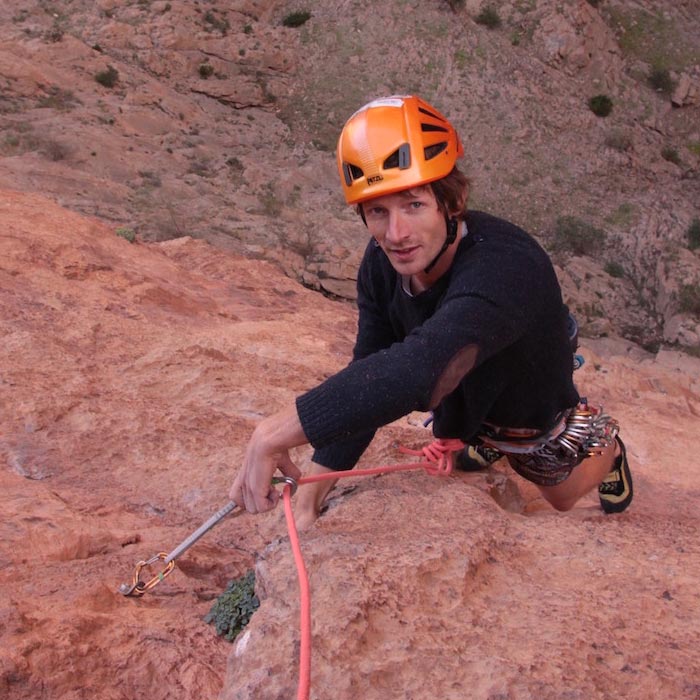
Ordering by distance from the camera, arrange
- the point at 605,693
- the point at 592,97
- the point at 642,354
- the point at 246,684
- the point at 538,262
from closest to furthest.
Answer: the point at 605,693 → the point at 246,684 → the point at 538,262 → the point at 642,354 → the point at 592,97

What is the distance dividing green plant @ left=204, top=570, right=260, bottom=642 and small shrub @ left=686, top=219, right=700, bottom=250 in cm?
1874

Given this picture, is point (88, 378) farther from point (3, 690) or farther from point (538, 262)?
point (538, 262)

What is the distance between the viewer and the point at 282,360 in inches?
200

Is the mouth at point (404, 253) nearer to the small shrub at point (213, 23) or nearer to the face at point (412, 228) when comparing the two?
the face at point (412, 228)

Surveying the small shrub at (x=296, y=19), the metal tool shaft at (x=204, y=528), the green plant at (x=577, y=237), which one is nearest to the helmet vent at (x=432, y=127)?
the metal tool shaft at (x=204, y=528)

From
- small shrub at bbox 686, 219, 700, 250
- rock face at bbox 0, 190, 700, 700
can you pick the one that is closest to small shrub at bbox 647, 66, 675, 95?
small shrub at bbox 686, 219, 700, 250

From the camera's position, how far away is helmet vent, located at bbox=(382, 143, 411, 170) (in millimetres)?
2014

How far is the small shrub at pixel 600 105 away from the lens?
21.5 metres

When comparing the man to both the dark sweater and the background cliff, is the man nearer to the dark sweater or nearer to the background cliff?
the dark sweater

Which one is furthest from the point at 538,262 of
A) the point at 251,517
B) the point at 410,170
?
the point at 251,517

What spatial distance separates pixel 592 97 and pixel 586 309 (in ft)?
32.2

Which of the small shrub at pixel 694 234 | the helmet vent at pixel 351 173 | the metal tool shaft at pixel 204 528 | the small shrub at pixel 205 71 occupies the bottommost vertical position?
the small shrub at pixel 694 234

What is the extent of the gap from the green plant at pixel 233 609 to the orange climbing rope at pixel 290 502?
227 mm

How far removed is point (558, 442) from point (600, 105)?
2166 centimetres
